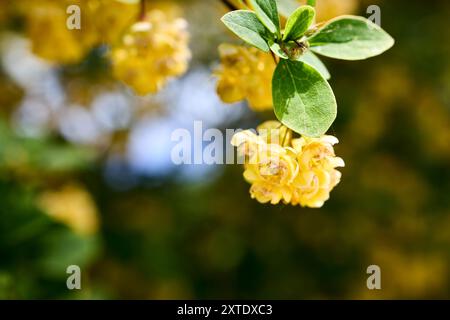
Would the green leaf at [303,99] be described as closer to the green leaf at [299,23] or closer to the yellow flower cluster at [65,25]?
the green leaf at [299,23]

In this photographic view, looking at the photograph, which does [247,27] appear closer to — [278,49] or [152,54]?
[278,49]

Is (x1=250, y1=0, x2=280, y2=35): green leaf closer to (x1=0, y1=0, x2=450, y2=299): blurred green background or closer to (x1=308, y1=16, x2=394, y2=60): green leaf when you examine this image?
(x1=308, y1=16, x2=394, y2=60): green leaf

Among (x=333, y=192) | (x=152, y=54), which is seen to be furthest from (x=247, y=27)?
(x=333, y=192)

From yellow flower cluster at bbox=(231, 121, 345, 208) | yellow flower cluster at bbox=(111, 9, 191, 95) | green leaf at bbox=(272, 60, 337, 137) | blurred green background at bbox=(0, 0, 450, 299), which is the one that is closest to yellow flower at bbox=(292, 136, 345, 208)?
yellow flower cluster at bbox=(231, 121, 345, 208)

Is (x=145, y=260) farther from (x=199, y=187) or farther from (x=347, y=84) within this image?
(x=347, y=84)

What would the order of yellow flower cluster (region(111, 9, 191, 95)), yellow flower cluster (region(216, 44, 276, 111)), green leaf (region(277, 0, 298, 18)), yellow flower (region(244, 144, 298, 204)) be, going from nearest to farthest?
yellow flower (region(244, 144, 298, 204)) < green leaf (region(277, 0, 298, 18)) < yellow flower cluster (region(216, 44, 276, 111)) < yellow flower cluster (region(111, 9, 191, 95))
